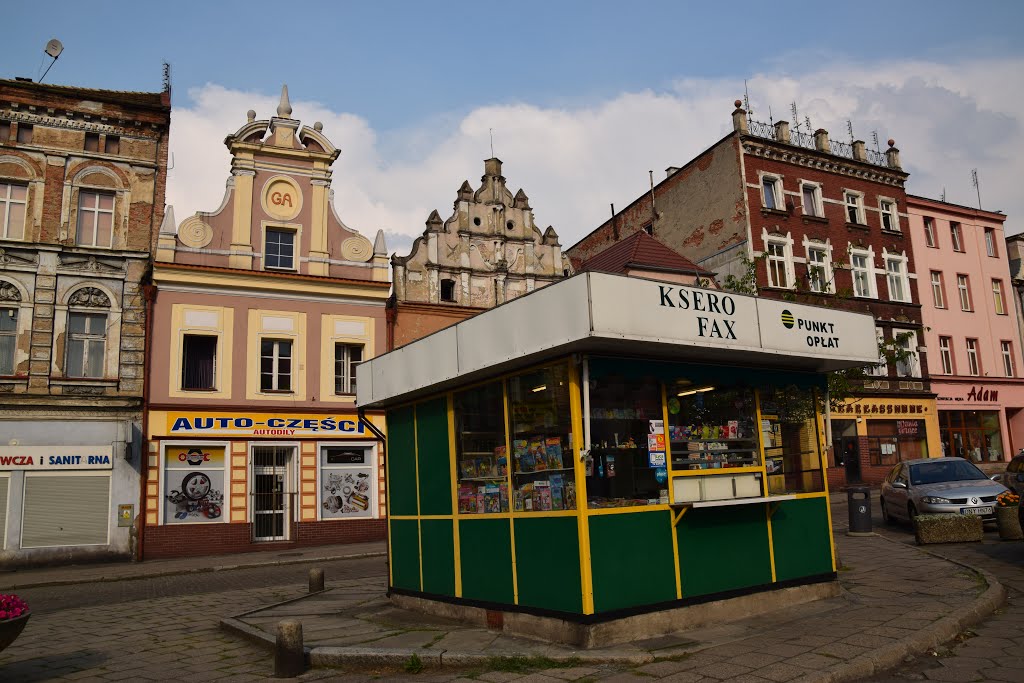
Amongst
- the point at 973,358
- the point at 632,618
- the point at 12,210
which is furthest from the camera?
the point at 973,358

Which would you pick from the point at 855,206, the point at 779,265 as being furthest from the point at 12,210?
the point at 855,206

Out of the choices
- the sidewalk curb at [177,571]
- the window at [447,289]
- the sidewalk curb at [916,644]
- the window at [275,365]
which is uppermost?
the window at [447,289]

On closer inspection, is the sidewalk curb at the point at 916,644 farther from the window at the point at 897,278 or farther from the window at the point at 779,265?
the window at the point at 897,278

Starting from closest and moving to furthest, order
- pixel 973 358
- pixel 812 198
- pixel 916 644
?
pixel 916 644
pixel 812 198
pixel 973 358

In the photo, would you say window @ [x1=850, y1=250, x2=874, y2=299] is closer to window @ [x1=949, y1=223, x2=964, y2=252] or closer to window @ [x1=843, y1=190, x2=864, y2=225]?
window @ [x1=843, y1=190, x2=864, y2=225]

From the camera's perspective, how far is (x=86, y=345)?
23.5 m

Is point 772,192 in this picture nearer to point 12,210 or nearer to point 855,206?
point 855,206

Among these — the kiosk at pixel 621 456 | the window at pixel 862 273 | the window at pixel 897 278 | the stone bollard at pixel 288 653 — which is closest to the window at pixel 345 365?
the kiosk at pixel 621 456

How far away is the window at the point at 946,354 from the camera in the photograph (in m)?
39.8

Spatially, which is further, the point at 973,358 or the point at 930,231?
the point at 930,231

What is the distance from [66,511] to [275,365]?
22.6ft

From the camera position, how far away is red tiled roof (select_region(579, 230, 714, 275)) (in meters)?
27.8

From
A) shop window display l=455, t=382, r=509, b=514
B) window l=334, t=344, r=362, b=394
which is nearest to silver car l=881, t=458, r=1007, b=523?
shop window display l=455, t=382, r=509, b=514

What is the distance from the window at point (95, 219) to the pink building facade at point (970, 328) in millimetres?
35531
